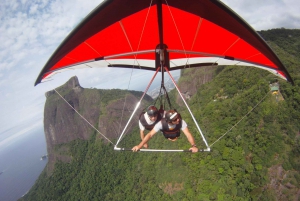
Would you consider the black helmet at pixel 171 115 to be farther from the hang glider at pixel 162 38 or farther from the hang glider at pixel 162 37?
the hang glider at pixel 162 37

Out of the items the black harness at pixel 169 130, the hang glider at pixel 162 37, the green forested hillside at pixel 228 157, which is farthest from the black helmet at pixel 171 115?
the green forested hillside at pixel 228 157

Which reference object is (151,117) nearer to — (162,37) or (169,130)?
(169,130)

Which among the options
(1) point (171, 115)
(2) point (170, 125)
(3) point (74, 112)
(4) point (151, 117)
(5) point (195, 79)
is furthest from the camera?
(3) point (74, 112)

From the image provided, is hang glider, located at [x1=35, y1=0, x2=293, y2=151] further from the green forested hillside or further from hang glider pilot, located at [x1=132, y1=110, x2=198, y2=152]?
the green forested hillside

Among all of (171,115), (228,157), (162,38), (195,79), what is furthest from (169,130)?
(195,79)

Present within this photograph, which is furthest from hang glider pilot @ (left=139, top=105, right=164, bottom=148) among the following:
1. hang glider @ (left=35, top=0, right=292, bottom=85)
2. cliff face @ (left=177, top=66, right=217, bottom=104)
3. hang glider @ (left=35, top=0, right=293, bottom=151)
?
cliff face @ (left=177, top=66, right=217, bottom=104)
